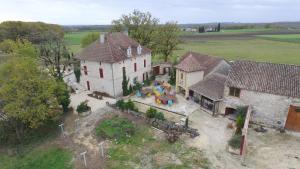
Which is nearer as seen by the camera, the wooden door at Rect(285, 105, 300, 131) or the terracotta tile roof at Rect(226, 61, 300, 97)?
the wooden door at Rect(285, 105, 300, 131)

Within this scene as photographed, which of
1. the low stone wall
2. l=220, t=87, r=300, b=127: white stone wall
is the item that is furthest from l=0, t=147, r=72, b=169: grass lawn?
l=220, t=87, r=300, b=127: white stone wall

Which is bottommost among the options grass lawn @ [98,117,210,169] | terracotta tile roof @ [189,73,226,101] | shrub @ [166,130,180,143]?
grass lawn @ [98,117,210,169]

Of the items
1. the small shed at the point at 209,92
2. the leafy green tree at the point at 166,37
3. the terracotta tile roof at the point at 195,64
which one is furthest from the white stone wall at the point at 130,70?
the small shed at the point at 209,92

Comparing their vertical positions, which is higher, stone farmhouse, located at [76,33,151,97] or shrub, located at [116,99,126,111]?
stone farmhouse, located at [76,33,151,97]

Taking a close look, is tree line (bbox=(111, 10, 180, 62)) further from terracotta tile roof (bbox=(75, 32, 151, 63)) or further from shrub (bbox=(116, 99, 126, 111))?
shrub (bbox=(116, 99, 126, 111))

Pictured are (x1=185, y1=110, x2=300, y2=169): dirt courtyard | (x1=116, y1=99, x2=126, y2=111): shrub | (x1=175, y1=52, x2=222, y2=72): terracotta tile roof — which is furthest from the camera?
(x1=175, y1=52, x2=222, y2=72): terracotta tile roof

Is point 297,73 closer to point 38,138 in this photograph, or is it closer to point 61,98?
point 61,98
